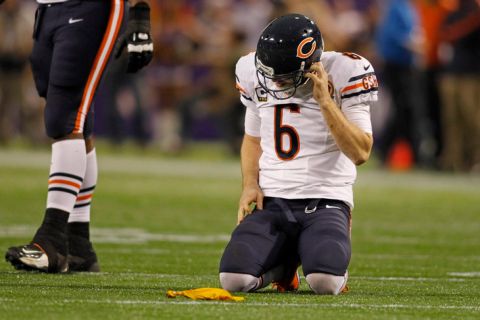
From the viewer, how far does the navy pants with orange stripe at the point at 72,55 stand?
540 centimetres

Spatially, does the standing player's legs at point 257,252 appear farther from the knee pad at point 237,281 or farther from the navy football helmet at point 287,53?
the navy football helmet at point 287,53

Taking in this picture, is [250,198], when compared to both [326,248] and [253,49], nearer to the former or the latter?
[326,248]

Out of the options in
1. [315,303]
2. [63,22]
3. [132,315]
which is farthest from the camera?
[63,22]

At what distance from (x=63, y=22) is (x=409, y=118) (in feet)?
30.2

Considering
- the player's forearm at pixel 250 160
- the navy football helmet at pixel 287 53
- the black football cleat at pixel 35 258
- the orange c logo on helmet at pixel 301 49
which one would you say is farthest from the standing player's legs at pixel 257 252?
the black football cleat at pixel 35 258

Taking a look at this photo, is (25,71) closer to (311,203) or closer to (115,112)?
(115,112)

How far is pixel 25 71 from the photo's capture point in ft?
56.9

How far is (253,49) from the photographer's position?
1573 centimetres

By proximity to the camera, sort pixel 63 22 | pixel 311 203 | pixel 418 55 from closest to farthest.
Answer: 1. pixel 311 203
2. pixel 63 22
3. pixel 418 55

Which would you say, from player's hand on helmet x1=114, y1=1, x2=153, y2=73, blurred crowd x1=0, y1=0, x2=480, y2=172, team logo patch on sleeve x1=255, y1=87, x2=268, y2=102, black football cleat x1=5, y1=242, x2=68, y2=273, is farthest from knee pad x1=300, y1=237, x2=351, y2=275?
blurred crowd x1=0, y1=0, x2=480, y2=172

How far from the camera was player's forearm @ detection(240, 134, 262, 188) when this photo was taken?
521 centimetres

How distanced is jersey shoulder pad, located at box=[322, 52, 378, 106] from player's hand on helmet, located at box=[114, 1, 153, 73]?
898 mm

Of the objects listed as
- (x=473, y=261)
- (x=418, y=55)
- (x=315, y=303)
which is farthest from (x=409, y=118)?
(x=315, y=303)

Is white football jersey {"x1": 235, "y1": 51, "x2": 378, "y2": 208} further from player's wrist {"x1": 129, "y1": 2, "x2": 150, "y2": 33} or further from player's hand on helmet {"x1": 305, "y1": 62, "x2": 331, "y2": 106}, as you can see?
player's wrist {"x1": 129, "y1": 2, "x2": 150, "y2": 33}
